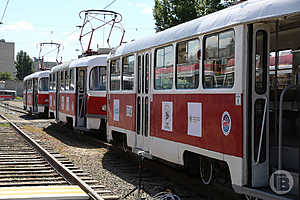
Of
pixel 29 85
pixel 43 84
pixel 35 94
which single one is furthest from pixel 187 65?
pixel 29 85

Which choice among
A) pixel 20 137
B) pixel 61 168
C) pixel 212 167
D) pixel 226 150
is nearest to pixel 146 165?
pixel 61 168

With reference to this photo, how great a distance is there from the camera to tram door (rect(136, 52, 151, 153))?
8938mm

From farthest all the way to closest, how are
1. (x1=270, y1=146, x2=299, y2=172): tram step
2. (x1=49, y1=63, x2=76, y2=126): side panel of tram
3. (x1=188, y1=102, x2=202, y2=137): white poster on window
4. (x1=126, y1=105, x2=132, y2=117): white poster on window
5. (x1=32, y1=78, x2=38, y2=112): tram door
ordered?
1. (x1=32, y1=78, x2=38, y2=112): tram door
2. (x1=49, y1=63, x2=76, y2=126): side panel of tram
3. (x1=126, y1=105, x2=132, y2=117): white poster on window
4. (x1=188, y1=102, x2=202, y2=137): white poster on window
5. (x1=270, y1=146, x2=299, y2=172): tram step

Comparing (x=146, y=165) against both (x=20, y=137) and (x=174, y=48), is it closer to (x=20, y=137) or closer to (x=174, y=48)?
(x=174, y=48)

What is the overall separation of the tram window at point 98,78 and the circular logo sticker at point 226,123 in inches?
354

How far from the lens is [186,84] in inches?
283

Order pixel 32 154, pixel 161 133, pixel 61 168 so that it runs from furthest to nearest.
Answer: pixel 32 154
pixel 61 168
pixel 161 133

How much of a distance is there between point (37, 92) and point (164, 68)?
66.1 ft

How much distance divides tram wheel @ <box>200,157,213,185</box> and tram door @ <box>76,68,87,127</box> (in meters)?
8.70

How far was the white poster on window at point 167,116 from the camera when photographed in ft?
25.3

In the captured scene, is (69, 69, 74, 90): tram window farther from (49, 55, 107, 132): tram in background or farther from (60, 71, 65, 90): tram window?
(60, 71, 65, 90): tram window

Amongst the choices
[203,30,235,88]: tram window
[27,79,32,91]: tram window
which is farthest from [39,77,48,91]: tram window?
[203,30,235,88]: tram window

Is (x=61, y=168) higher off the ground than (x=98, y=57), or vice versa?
(x=98, y=57)

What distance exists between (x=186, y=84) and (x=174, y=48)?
2.87 feet
